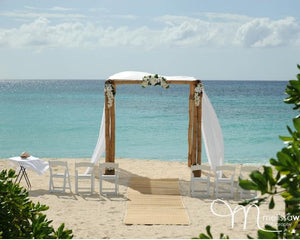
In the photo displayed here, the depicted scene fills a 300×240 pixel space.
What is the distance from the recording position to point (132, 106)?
4544cm

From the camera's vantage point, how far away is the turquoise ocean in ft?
68.4

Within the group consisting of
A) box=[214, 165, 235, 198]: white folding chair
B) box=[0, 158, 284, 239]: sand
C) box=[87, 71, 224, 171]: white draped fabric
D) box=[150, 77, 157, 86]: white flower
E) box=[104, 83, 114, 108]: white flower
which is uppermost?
box=[150, 77, 157, 86]: white flower

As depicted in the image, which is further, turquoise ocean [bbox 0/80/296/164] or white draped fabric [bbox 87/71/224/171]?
turquoise ocean [bbox 0/80/296/164]

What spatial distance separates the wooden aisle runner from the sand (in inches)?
5.4

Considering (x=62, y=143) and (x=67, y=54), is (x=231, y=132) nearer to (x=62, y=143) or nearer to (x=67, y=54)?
(x=62, y=143)

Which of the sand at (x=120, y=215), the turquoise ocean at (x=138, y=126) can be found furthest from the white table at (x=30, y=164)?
the turquoise ocean at (x=138, y=126)

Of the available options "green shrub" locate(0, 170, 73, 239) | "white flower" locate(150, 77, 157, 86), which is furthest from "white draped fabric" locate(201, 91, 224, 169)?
"green shrub" locate(0, 170, 73, 239)

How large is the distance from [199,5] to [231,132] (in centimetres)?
3631

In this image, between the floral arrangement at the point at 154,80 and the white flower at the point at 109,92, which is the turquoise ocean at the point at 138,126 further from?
the white flower at the point at 109,92

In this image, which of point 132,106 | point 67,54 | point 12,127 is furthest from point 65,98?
point 12,127

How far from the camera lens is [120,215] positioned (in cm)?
791

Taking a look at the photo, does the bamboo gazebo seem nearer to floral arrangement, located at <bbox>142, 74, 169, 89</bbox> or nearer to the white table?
floral arrangement, located at <bbox>142, 74, 169, 89</bbox>

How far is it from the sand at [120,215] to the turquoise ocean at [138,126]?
28.4 feet

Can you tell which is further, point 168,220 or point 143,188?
point 143,188
